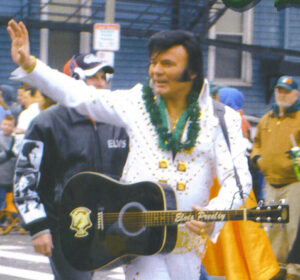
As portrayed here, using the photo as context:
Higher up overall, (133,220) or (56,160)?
(56,160)

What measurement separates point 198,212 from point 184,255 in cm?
27

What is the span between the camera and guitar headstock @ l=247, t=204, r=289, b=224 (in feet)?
12.3

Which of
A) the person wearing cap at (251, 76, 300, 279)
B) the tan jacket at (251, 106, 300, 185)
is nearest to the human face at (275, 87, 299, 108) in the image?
the person wearing cap at (251, 76, 300, 279)

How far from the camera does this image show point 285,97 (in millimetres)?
8484

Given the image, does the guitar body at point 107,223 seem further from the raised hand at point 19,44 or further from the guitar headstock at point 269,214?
the raised hand at point 19,44

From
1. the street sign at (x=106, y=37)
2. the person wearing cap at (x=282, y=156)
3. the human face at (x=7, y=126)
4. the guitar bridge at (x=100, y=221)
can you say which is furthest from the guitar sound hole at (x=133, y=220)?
the street sign at (x=106, y=37)

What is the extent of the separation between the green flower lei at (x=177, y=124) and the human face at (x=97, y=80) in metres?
0.73

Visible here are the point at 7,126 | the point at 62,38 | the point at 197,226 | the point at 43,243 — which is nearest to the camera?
the point at 197,226

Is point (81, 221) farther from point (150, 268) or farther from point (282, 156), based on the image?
point (282, 156)

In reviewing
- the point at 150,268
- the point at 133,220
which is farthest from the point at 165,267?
the point at 133,220

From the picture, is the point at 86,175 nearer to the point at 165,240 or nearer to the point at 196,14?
the point at 165,240

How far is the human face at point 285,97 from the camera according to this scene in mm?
8430

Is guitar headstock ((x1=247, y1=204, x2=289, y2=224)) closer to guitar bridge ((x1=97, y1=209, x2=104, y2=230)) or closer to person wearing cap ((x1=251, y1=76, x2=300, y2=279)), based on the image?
guitar bridge ((x1=97, y1=209, x2=104, y2=230))

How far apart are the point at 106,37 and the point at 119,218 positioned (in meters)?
10.0
